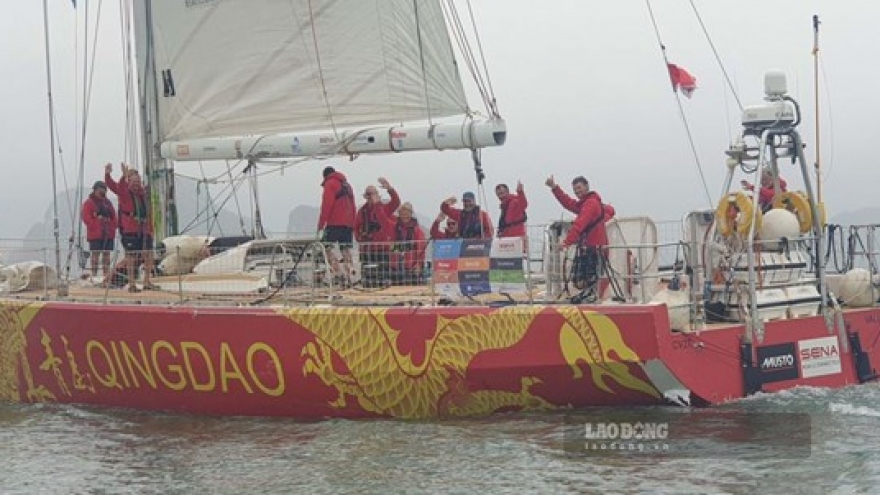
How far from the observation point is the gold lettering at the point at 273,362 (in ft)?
31.3

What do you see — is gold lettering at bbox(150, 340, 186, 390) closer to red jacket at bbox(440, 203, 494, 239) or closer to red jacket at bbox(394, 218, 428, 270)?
red jacket at bbox(394, 218, 428, 270)

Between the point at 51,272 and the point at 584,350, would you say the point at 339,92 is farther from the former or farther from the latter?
the point at 584,350

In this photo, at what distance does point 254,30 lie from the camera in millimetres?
12930

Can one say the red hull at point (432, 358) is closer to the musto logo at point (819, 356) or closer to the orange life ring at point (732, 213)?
the musto logo at point (819, 356)

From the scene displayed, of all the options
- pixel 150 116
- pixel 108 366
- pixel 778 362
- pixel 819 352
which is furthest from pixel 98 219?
pixel 819 352

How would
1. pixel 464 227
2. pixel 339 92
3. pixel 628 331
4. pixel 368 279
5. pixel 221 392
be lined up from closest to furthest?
pixel 628 331, pixel 221 392, pixel 368 279, pixel 464 227, pixel 339 92

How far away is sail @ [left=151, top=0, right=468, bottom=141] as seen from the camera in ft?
40.4

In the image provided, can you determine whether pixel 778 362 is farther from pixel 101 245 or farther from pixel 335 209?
pixel 101 245

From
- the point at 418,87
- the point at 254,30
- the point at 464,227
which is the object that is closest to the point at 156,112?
the point at 254,30

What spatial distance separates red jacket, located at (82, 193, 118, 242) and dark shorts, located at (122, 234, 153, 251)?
473 millimetres

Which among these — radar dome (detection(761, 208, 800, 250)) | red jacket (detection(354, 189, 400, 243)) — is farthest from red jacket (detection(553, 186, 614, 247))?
red jacket (detection(354, 189, 400, 243))

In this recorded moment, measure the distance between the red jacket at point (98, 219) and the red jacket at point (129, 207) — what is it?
431 millimetres

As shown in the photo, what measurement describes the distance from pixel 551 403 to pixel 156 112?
6738mm

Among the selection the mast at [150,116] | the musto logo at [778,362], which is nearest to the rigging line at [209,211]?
the mast at [150,116]
